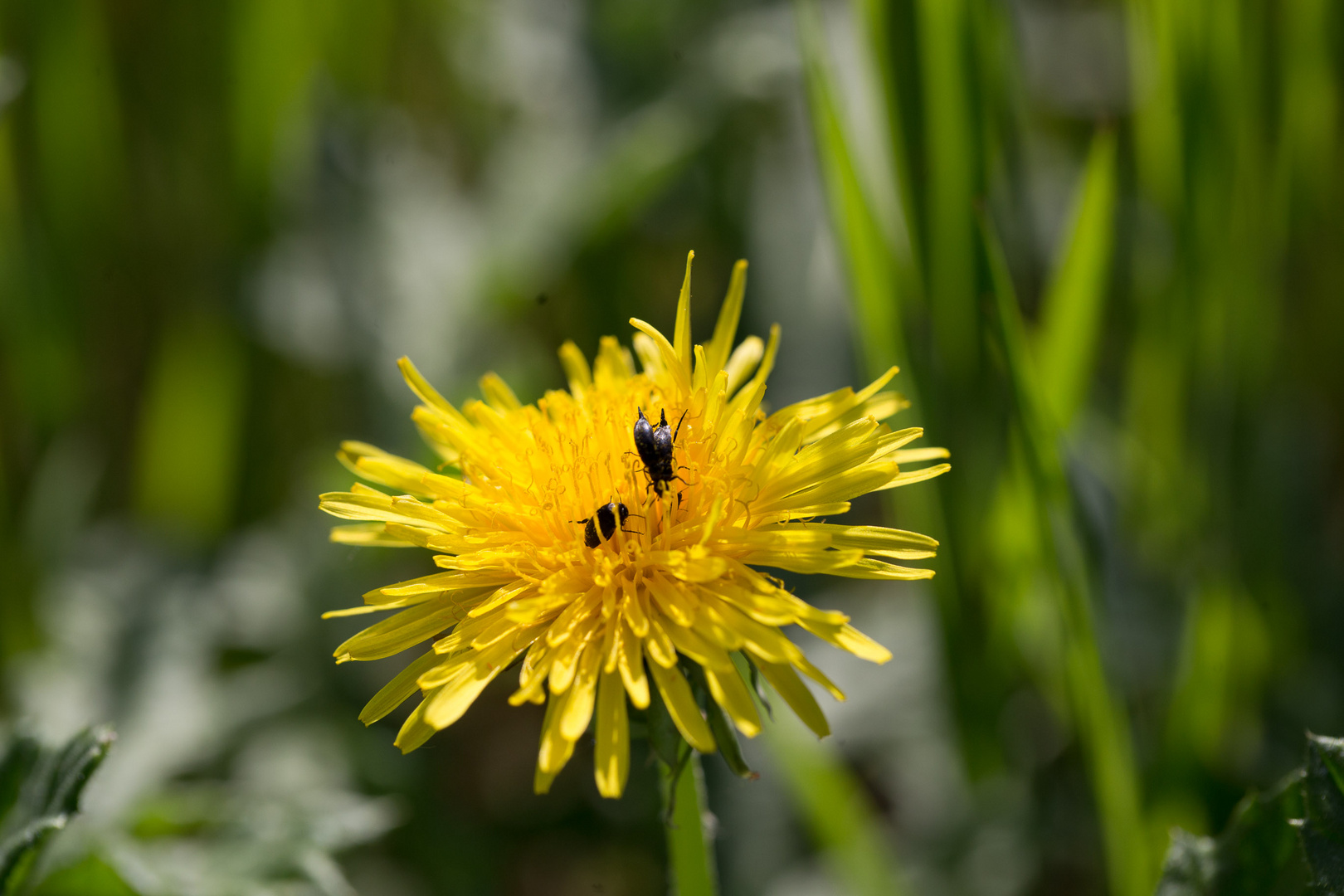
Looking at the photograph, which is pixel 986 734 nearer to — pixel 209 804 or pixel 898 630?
pixel 898 630

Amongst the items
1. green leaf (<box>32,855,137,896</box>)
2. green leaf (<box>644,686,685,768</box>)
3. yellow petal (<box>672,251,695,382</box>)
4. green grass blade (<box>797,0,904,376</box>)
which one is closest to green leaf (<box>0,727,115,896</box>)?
green leaf (<box>32,855,137,896</box>)

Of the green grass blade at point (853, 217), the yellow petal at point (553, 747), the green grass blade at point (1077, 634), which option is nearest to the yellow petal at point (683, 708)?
the yellow petal at point (553, 747)

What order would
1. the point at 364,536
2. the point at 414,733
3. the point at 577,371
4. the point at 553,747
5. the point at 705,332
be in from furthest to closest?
1. the point at 705,332
2. the point at 577,371
3. the point at 364,536
4. the point at 414,733
5. the point at 553,747

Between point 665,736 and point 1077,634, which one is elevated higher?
point 665,736

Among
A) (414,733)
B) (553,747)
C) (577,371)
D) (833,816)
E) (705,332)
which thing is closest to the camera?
(553,747)

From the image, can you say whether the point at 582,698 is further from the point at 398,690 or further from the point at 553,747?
the point at 398,690

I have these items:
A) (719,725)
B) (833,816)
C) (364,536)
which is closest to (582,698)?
(719,725)

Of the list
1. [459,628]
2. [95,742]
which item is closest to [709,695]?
[459,628]

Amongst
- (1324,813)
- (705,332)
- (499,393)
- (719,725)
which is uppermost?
(705,332)
